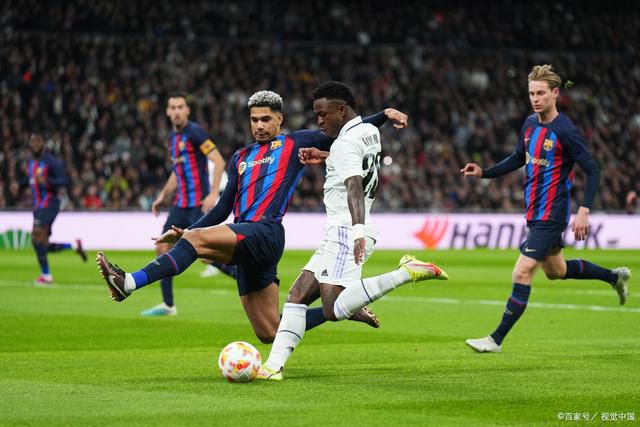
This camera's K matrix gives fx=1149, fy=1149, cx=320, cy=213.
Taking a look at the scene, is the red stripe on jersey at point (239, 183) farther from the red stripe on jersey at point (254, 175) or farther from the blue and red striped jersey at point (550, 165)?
the blue and red striped jersey at point (550, 165)

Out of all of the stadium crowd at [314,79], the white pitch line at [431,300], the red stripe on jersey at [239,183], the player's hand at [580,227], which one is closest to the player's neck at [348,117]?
the red stripe on jersey at [239,183]

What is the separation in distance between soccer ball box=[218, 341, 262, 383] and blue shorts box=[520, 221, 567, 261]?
10.6 ft

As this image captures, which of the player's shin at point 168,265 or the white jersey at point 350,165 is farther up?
the white jersey at point 350,165

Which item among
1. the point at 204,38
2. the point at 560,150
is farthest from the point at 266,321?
the point at 204,38

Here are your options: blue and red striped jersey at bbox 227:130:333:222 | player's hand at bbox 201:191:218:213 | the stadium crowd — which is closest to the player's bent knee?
blue and red striped jersey at bbox 227:130:333:222

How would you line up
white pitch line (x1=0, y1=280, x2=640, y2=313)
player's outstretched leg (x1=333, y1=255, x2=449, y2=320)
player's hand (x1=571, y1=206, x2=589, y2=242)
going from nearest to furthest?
player's outstretched leg (x1=333, y1=255, x2=449, y2=320) < player's hand (x1=571, y1=206, x2=589, y2=242) < white pitch line (x1=0, y1=280, x2=640, y2=313)

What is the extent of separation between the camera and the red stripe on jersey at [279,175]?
326 inches

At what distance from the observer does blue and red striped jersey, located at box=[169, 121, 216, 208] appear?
1402 centimetres

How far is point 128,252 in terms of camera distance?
2834 cm

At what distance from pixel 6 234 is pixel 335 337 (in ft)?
62.7

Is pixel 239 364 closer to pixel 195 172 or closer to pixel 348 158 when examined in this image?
pixel 348 158

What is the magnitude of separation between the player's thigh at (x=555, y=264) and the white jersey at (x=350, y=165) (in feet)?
8.84

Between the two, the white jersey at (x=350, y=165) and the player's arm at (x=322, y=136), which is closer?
the white jersey at (x=350, y=165)

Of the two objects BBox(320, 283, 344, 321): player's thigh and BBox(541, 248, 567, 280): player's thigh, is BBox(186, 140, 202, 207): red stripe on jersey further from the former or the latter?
BBox(320, 283, 344, 321): player's thigh
